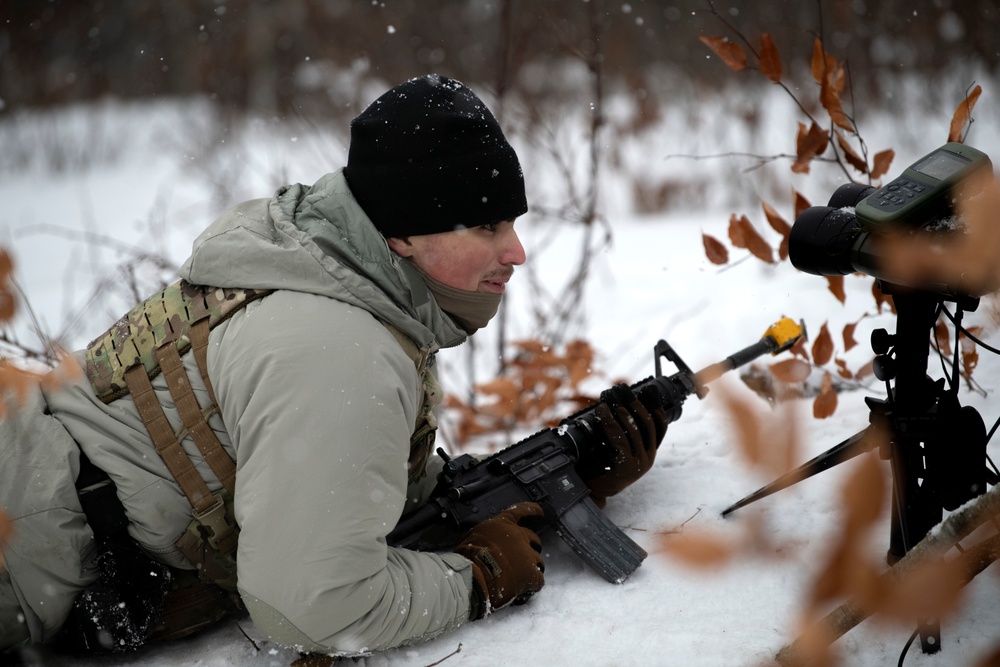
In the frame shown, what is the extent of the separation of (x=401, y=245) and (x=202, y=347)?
0.48 m

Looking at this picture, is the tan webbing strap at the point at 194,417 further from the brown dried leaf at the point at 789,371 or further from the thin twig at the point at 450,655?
the brown dried leaf at the point at 789,371

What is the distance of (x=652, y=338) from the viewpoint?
406cm

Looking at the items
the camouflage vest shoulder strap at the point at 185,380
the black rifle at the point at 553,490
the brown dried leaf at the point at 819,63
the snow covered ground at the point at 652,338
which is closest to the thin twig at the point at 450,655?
the snow covered ground at the point at 652,338

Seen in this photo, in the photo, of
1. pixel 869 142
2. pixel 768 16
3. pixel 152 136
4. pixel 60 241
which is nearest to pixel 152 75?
pixel 152 136

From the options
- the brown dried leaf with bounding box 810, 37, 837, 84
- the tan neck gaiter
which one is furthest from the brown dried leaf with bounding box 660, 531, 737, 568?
the brown dried leaf with bounding box 810, 37, 837, 84

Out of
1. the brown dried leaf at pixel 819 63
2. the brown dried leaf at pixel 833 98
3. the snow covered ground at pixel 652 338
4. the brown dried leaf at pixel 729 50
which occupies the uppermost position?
the brown dried leaf at pixel 729 50

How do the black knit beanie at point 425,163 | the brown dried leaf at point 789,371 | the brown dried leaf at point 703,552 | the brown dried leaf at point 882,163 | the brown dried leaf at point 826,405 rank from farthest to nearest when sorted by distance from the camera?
the brown dried leaf at point 789,371
the brown dried leaf at point 826,405
the brown dried leaf at point 882,163
the black knit beanie at point 425,163
the brown dried leaf at point 703,552

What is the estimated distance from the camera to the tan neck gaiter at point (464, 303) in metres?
1.81

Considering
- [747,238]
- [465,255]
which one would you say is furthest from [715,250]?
[465,255]

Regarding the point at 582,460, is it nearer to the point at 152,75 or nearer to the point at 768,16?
the point at 768,16

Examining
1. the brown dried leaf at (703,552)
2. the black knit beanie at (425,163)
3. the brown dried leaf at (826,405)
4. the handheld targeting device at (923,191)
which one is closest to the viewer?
the brown dried leaf at (703,552)

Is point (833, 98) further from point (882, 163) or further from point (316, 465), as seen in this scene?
point (316, 465)

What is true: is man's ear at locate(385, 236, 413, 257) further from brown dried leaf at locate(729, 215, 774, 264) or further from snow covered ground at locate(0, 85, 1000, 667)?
brown dried leaf at locate(729, 215, 774, 264)

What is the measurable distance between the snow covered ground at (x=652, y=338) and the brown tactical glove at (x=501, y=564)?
7 centimetres
